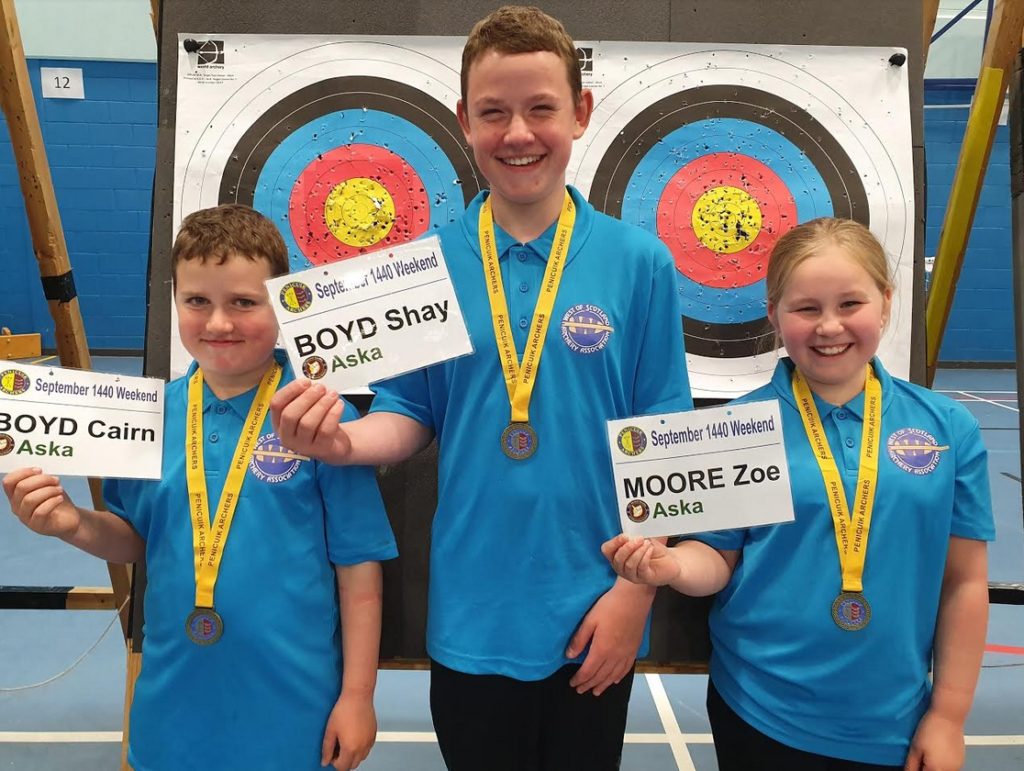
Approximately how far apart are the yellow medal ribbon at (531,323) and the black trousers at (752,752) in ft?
2.05

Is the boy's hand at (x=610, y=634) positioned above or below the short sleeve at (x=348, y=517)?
below

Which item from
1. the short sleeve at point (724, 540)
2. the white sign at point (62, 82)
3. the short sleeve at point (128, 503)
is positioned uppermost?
the white sign at point (62, 82)

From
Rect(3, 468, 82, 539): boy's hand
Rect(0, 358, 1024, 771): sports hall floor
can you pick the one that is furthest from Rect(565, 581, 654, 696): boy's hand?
Rect(0, 358, 1024, 771): sports hall floor

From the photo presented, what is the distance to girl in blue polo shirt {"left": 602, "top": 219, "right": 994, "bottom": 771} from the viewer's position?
1178mm

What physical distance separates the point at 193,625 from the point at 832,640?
3.28 ft

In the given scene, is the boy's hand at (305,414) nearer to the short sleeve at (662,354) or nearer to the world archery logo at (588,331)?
the world archery logo at (588,331)

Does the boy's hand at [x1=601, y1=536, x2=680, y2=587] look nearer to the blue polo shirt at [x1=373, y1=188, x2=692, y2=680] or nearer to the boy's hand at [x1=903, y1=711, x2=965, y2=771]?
the blue polo shirt at [x1=373, y1=188, x2=692, y2=680]

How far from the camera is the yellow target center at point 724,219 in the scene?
1.85 m

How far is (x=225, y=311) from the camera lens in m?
1.20

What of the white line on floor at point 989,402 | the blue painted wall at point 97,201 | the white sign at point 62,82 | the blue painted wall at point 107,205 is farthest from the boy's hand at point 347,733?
the white sign at point 62,82

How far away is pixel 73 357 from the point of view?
1863mm

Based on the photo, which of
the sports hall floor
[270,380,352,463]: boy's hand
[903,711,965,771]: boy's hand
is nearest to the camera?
[270,380,352,463]: boy's hand

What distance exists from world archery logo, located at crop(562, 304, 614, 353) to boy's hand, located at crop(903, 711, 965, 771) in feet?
2.59

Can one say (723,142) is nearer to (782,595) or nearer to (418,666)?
(782,595)
